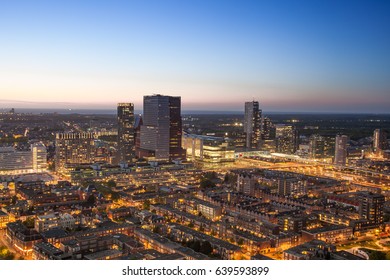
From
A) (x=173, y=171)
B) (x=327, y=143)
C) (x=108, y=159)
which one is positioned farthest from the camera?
(x=327, y=143)

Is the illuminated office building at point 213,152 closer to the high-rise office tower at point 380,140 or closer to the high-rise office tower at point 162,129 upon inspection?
the high-rise office tower at point 162,129

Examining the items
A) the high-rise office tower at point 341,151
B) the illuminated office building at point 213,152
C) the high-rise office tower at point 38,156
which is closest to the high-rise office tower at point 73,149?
the high-rise office tower at point 38,156


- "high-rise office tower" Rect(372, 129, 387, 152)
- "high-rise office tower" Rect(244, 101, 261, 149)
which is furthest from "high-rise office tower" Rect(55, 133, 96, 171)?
"high-rise office tower" Rect(372, 129, 387, 152)

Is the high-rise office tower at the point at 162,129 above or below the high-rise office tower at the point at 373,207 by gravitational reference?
above

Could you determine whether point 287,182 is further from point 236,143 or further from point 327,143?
point 236,143

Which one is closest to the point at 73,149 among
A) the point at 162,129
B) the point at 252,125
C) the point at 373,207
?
the point at 162,129

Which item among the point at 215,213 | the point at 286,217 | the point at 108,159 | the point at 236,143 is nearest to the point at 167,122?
the point at 108,159
